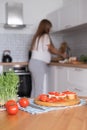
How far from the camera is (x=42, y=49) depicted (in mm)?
4207

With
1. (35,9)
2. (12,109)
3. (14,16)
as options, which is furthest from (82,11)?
(12,109)

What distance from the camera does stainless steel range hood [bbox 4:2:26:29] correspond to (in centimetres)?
516

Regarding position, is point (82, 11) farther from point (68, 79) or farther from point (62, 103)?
point (62, 103)

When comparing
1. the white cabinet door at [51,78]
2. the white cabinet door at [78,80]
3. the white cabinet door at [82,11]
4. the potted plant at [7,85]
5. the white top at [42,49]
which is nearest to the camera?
the potted plant at [7,85]

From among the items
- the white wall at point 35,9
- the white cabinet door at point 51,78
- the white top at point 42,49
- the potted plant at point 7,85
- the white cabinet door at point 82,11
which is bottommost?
the white cabinet door at point 51,78

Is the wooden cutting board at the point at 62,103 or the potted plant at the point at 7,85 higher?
the potted plant at the point at 7,85

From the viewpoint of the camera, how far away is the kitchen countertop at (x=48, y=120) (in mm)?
1210

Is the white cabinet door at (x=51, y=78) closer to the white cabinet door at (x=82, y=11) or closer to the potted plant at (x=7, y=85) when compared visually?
the white cabinet door at (x=82, y=11)

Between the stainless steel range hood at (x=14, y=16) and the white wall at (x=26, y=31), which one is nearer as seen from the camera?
the stainless steel range hood at (x=14, y=16)

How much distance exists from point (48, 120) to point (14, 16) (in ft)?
13.3

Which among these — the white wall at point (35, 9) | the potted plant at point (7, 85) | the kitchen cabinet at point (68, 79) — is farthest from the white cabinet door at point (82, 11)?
the potted plant at point (7, 85)

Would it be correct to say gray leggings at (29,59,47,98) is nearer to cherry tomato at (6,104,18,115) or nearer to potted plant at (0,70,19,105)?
potted plant at (0,70,19,105)

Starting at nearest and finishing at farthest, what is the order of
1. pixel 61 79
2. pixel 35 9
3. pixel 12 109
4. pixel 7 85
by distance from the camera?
pixel 12 109 < pixel 7 85 < pixel 61 79 < pixel 35 9

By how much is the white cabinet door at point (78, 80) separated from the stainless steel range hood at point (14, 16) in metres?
1.76
